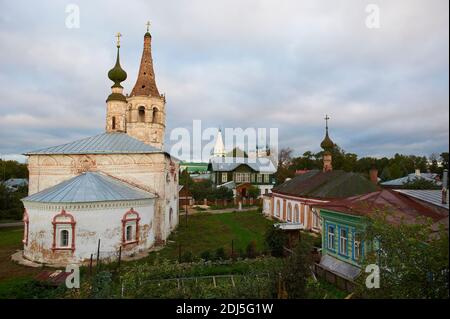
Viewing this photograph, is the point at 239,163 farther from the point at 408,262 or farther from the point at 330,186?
the point at 408,262

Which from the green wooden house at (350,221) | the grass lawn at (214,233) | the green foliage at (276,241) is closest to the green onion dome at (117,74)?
the grass lawn at (214,233)

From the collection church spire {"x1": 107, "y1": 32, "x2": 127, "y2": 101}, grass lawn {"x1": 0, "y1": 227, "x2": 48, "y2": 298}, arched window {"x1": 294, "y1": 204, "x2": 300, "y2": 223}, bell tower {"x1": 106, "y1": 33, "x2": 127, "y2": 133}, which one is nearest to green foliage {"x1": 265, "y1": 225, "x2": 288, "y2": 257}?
grass lawn {"x1": 0, "y1": 227, "x2": 48, "y2": 298}

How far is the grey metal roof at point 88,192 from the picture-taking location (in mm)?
16219

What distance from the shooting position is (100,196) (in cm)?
1670

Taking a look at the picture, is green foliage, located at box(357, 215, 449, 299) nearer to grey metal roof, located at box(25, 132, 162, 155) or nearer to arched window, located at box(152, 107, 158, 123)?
grey metal roof, located at box(25, 132, 162, 155)

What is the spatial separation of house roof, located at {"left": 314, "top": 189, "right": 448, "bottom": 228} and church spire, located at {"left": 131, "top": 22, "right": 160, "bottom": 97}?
2130 centimetres

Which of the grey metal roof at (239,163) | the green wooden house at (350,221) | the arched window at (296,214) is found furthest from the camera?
the grey metal roof at (239,163)

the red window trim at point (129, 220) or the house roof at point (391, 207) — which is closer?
the house roof at point (391, 207)

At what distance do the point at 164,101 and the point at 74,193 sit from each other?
1673cm

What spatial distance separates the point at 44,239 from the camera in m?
16.1

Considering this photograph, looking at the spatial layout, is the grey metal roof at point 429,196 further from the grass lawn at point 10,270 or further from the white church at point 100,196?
the grass lawn at point 10,270

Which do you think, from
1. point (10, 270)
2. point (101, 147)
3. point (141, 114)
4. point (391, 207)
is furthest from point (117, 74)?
point (391, 207)

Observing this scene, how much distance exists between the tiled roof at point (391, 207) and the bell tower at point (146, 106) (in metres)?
20.2
